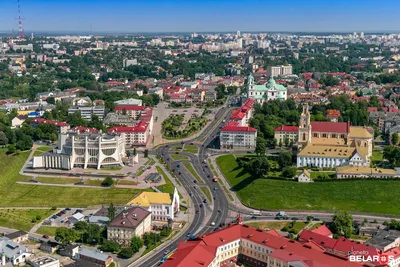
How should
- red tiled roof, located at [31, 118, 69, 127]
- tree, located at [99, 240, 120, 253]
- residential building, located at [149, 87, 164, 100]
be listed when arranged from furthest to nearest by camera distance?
residential building, located at [149, 87, 164, 100], red tiled roof, located at [31, 118, 69, 127], tree, located at [99, 240, 120, 253]

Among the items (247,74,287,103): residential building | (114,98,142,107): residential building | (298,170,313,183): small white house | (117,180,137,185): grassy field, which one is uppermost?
(247,74,287,103): residential building

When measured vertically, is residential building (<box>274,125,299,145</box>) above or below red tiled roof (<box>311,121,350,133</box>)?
below

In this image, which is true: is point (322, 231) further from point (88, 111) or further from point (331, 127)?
point (88, 111)

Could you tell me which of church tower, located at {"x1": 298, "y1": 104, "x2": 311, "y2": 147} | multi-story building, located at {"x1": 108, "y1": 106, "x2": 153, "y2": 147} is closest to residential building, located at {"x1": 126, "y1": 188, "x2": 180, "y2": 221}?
church tower, located at {"x1": 298, "y1": 104, "x2": 311, "y2": 147}

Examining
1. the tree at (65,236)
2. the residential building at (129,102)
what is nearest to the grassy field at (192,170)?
the tree at (65,236)

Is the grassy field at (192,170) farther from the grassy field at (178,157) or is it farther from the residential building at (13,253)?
the residential building at (13,253)

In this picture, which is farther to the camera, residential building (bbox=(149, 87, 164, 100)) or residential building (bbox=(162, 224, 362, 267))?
residential building (bbox=(149, 87, 164, 100))

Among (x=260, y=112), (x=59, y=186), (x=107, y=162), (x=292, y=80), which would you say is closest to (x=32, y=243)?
(x=59, y=186)

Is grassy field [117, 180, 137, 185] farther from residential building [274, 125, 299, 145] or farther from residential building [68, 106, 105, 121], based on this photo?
residential building [68, 106, 105, 121]

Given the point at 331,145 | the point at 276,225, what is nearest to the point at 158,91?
the point at 331,145
